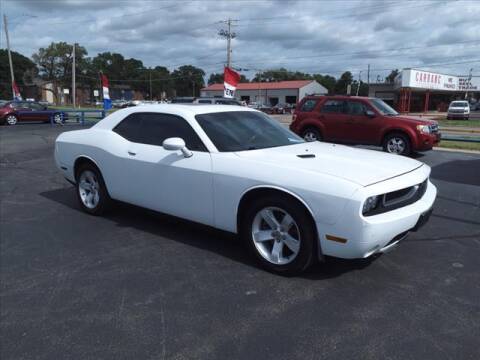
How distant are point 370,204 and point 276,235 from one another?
0.88 metres

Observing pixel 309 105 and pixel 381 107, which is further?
pixel 309 105

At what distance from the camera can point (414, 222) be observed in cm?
370

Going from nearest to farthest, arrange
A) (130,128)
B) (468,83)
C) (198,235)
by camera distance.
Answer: (198,235)
(130,128)
(468,83)

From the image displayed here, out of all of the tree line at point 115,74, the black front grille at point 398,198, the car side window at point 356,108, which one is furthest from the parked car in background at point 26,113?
the tree line at point 115,74

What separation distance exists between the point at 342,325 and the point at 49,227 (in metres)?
3.91

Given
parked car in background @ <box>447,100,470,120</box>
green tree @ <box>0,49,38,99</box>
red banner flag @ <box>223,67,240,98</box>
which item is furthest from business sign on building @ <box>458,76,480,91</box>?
green tree @ <box>0,49,38,99</box>

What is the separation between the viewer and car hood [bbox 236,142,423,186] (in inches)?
140

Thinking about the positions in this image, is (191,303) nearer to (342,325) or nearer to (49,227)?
(342,325)

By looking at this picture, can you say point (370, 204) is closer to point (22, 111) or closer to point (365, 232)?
point (365, 232)

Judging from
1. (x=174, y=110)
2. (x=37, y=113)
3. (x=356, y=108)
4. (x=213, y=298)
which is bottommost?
(x=213, y=298)

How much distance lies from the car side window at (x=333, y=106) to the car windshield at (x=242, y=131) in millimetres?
7380

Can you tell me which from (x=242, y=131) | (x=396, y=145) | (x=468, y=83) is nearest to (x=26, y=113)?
(x=396, y=145)

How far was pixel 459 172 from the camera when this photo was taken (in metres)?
8.75

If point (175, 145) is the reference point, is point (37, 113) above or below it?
below
